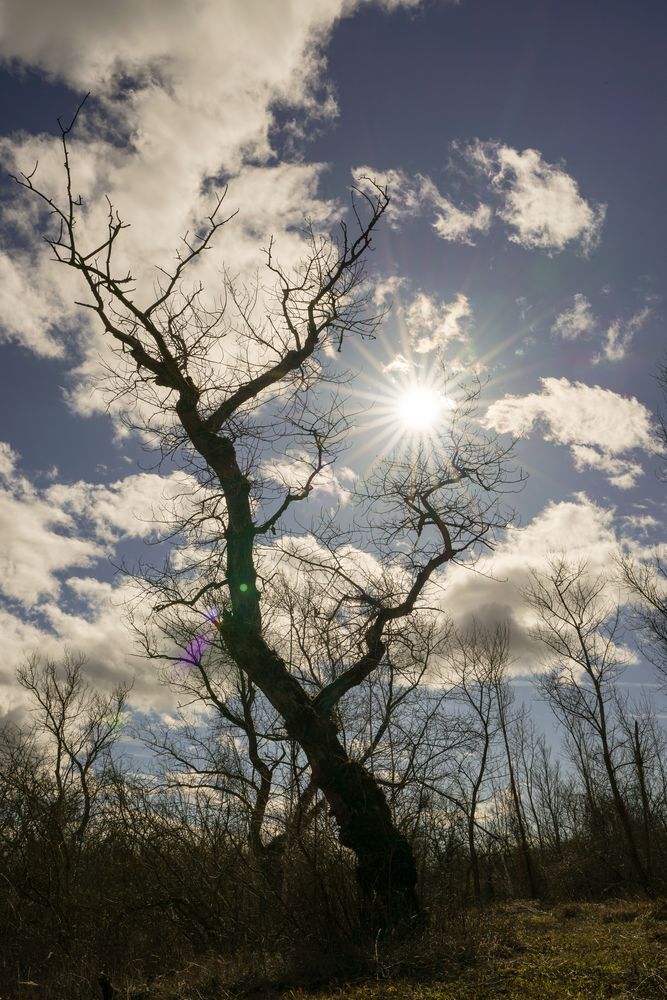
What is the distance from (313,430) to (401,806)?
16.1ft

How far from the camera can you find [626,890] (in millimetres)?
20906

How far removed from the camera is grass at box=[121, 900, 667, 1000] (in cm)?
380

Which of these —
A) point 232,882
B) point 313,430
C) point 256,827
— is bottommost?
point 232,882

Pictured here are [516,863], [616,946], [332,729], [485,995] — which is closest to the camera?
[485,995]

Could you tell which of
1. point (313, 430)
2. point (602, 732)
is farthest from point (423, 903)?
point (602, 732)

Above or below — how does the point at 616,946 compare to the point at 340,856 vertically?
below

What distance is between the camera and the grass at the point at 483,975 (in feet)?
12.5

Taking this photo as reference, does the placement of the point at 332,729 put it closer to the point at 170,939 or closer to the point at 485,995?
the point at 170,939

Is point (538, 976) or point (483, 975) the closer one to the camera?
point (538, 976)

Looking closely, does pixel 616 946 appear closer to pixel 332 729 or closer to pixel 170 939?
pixel 332 729

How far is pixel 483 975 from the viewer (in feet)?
14.0

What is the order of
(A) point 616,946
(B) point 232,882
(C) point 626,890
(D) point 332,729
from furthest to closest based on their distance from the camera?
(C) point 626,890 → (D) point 332,729 → (B) point 232,882 → (A) point 616,946

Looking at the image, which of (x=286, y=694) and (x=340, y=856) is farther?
(x=286, y=694)

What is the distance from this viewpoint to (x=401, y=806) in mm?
6930
